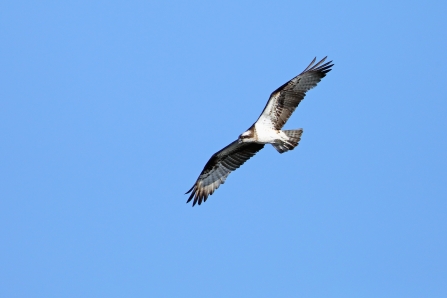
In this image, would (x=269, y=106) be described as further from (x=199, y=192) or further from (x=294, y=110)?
(x=199, y=192)

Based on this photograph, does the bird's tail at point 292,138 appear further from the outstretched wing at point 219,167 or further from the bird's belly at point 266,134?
the outstretched wing at point 219,167

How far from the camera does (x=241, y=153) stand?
17.5 meters

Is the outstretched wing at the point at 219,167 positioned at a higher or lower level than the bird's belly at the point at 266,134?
higher

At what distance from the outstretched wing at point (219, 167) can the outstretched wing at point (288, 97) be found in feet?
3.58

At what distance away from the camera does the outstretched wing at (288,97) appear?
638 inches

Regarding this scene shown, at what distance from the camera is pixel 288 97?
16.2 metres

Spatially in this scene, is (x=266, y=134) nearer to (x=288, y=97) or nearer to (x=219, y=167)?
(x=288, y=97)

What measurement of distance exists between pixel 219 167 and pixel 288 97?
2.62 m

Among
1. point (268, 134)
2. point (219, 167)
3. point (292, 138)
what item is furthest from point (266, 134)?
point (219, 167)

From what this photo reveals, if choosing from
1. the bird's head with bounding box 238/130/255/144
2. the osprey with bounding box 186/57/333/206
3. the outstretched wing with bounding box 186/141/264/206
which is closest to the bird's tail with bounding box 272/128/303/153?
the osprey with bounding box 186/57/333/206

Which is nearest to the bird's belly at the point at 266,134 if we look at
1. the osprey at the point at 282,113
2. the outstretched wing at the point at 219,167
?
the osprey at the point at 282,113

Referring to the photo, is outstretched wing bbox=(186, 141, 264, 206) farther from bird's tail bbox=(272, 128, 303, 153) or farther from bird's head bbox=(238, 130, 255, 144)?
bird's tail bbox=(272, 128, 303, 153)

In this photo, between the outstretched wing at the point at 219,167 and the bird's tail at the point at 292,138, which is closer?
the bird's tail at the point at 292,138

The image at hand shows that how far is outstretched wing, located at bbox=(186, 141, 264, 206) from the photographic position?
17391 millimetres
